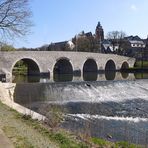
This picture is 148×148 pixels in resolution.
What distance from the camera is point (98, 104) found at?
2014 centimetres

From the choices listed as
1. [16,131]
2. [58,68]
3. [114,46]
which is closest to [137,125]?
[16,131]

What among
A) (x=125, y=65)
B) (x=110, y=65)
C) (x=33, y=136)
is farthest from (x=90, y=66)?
(x=33, y=136)

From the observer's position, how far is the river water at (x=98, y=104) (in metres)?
12.4

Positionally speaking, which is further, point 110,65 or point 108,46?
point 108,46

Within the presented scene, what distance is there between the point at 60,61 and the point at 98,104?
1491 inches

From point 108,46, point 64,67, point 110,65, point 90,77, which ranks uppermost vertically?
point 108,46

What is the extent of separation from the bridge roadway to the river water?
16576mm

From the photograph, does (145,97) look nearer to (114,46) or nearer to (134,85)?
(134,85)

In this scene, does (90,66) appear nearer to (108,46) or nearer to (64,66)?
(64,66)

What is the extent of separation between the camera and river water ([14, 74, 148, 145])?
12383 mm

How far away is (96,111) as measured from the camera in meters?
17.5

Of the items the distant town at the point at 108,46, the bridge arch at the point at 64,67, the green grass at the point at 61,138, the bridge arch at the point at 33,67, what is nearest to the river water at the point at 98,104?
the green grass at the point at 61,138

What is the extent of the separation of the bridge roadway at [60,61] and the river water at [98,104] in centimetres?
1658

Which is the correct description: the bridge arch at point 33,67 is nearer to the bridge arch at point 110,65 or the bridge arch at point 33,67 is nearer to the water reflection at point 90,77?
the water reflection at point 90,77
